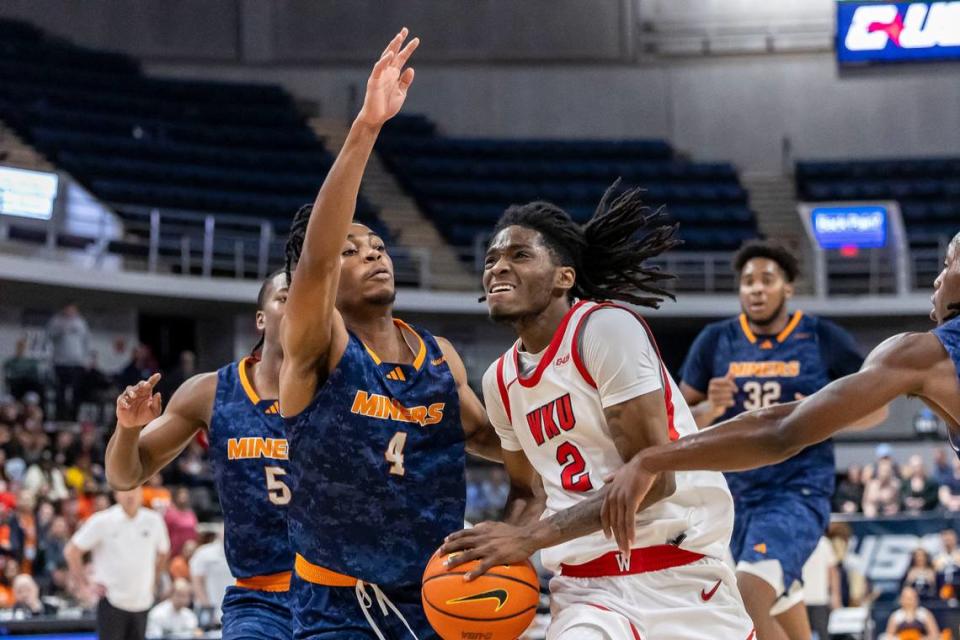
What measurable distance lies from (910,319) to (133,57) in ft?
49.8

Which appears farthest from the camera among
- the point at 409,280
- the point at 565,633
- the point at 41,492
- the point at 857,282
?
the point at 857,282

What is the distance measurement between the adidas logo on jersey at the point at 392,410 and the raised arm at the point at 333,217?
0.82ft

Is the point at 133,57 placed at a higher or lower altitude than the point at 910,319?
higher

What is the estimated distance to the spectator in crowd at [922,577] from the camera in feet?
41.4

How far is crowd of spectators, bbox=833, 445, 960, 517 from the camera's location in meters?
15.5

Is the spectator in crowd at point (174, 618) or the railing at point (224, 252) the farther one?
the railing at point (224, 252)

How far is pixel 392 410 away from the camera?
13.5ft

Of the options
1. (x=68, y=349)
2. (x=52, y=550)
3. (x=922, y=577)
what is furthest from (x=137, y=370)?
(x=922, y=577)

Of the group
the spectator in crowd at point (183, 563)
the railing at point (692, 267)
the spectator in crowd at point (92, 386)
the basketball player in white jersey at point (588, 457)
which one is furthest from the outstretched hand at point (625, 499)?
the railing at point (692, 267)

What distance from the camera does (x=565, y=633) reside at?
3750 millimetres

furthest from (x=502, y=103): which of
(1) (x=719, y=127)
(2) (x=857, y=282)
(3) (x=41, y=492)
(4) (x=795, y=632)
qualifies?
(4) (x=795, y=632)

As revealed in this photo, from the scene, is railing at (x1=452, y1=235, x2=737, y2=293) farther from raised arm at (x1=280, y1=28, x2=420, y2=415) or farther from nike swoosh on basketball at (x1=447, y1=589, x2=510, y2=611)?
nike swoosh on basketball at (x1=447, y1=589, x2=510, y2=611)

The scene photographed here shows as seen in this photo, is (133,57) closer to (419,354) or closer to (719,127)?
(719,127)

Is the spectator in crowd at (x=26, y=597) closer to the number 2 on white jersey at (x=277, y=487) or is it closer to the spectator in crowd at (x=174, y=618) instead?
the spectator in crowd at (x=174, y=618)
